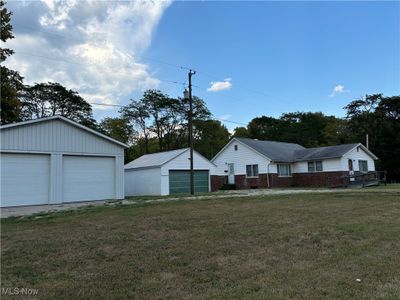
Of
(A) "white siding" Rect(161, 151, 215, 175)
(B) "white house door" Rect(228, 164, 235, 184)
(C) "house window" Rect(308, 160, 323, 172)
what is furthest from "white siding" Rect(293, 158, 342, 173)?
(A) "white siding" Rect(161, 151, 215, 175)

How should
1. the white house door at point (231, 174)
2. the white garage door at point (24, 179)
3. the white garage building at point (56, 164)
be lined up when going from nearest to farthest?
the white garage door at point (24, 179)
the white garage building at point (56, 164)
the white house door at point (231, 174)

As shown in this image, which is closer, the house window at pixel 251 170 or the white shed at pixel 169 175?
the white shed at pixel 169 175

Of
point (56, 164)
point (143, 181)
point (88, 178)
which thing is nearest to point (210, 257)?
point (56, 164)

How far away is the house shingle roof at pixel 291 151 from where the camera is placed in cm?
3231

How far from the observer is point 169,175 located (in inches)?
1115

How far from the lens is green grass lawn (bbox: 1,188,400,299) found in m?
4.68

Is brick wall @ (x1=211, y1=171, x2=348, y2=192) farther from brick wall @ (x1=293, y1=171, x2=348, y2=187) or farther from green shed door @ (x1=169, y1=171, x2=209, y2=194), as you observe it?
green shed door @ (x1=169, y1=171, x2=209, y2=194)

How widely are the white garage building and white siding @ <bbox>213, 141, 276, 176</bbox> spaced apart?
15668mm

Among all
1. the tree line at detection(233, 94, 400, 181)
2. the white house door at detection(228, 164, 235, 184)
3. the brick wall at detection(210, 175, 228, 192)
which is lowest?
the brick wall at detection(210, 175, 228, 192)

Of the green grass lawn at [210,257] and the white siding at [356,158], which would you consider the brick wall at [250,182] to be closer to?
the white siding at [356,158]

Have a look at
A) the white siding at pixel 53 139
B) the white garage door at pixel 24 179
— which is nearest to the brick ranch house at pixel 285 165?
the white siding at pixel 53 139

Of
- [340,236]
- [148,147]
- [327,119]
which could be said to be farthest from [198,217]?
[327,119]

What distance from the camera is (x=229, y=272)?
5395 mm

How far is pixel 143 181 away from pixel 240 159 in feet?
32.7
